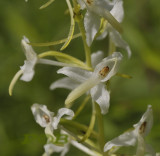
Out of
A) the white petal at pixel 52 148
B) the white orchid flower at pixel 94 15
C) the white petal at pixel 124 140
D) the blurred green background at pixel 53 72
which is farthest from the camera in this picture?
the blurred green background at pixel 53 72

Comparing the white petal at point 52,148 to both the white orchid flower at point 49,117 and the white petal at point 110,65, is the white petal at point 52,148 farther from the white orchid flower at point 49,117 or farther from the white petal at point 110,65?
the white petal at point 110,65

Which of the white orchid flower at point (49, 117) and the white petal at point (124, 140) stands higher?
the white orchid flower at point (49, 117)

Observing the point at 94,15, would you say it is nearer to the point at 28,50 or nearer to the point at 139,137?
the point at 28,50

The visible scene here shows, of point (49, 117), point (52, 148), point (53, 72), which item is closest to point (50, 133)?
point (49, 117)

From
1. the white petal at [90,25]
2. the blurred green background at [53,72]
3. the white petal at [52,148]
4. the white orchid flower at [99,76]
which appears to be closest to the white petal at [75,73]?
the white orchid flower at [99,76]

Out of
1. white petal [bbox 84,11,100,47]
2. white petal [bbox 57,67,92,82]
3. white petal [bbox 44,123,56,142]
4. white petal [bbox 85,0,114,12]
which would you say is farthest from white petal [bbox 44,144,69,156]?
white petal [bbox 85,0,114,12]

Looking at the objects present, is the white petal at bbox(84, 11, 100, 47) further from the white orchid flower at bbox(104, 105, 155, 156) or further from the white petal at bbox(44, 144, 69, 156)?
the white petal at bbox(44, 144, 69, 156)
